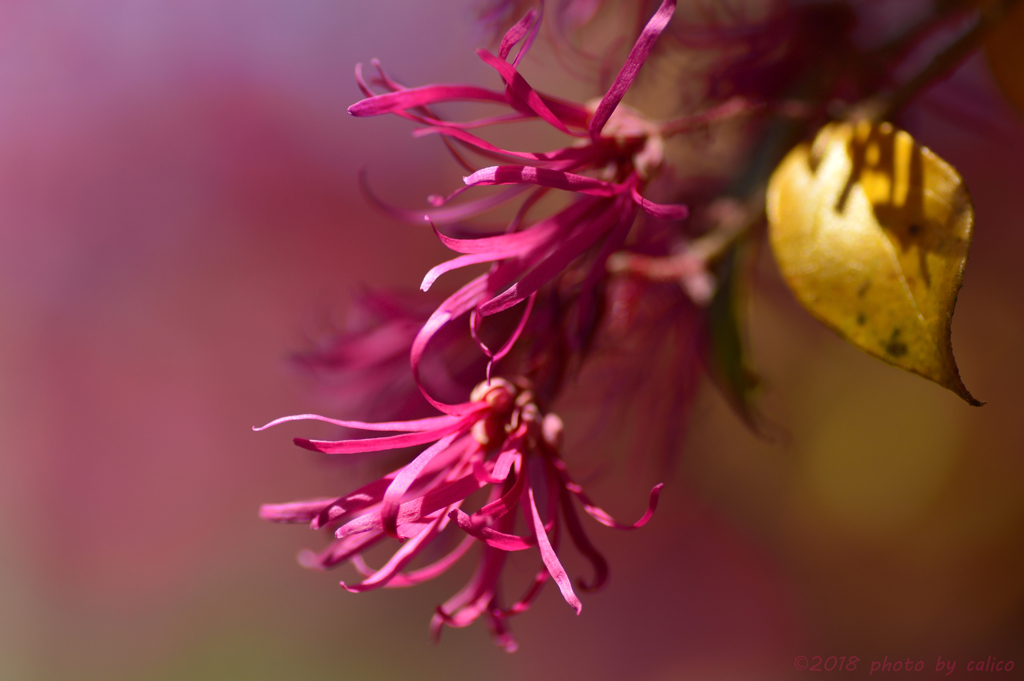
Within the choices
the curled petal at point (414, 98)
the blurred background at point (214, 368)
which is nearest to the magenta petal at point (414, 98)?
the curled petal at point (414, 98)

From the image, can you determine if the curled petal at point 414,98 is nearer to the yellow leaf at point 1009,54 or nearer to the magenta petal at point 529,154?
the magenta petal at point 529,154

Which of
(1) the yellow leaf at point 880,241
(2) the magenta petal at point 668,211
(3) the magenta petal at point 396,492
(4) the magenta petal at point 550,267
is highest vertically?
(2) the magenta petal at point 668,211

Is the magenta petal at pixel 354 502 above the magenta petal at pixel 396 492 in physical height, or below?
below

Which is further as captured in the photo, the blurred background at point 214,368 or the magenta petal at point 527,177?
the blurred background at point 214,368

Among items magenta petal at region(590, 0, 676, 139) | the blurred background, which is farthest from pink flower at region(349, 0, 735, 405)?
the blurred background

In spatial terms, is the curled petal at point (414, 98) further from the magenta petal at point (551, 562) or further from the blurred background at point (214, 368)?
the blurred background at point (214, 368)

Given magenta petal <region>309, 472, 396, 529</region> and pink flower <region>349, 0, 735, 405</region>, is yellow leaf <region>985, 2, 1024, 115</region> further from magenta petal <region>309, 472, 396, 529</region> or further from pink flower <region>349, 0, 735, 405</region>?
magenta petal <region>309, 472, 396, 529</region>
